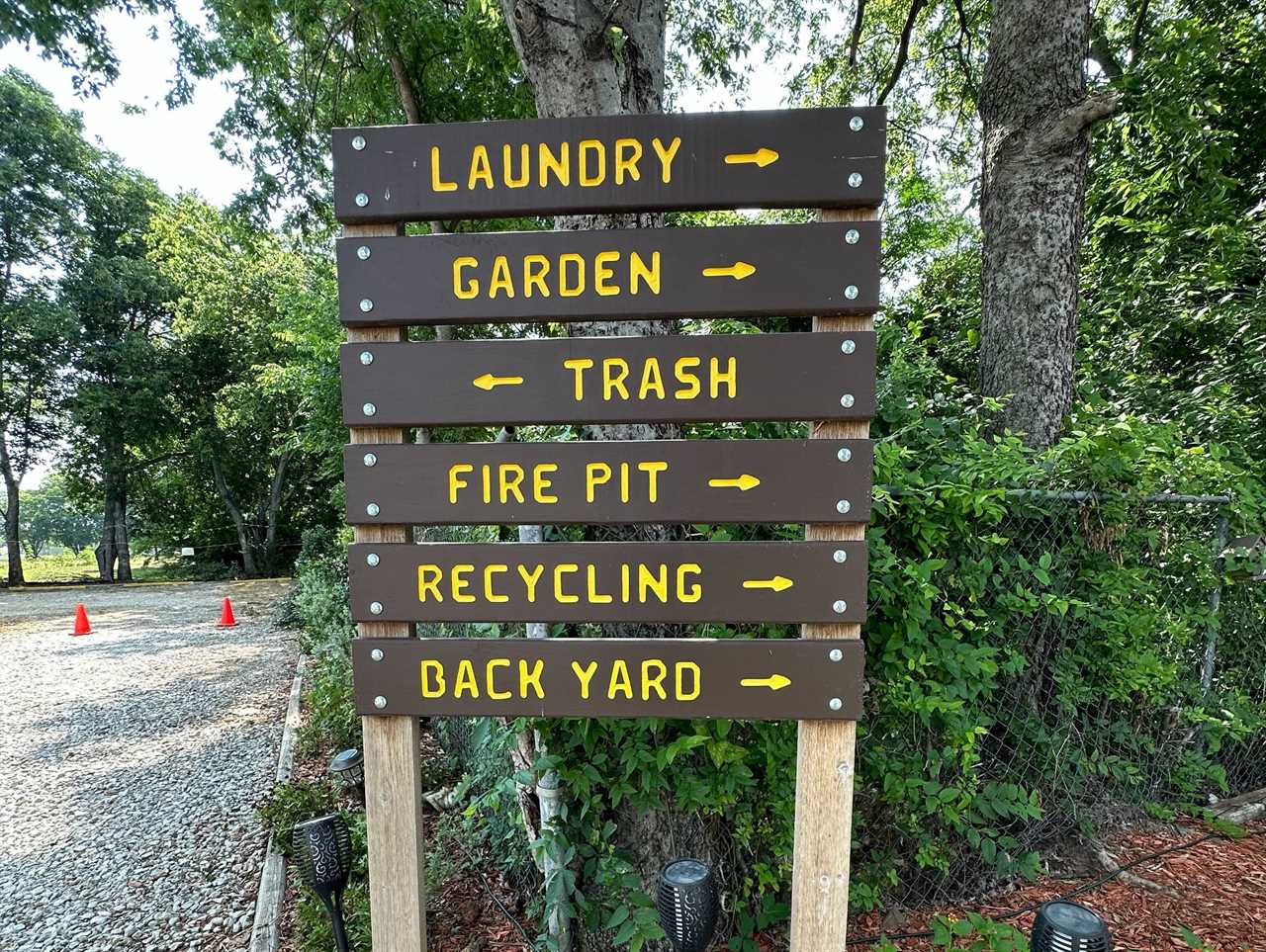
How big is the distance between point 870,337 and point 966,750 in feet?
5.44

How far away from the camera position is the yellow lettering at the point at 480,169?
158 cm

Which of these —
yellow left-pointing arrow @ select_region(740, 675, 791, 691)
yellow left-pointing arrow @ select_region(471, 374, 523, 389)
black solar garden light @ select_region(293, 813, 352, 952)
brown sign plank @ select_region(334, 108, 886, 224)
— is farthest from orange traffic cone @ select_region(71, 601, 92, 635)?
yellow left-pointing arrow @ select_region(740, 675, 791, 691)

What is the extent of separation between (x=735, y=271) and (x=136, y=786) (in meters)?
5.03

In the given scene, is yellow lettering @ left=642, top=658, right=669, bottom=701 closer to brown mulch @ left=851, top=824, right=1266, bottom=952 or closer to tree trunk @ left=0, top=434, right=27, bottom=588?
brown mulch @ left=851, top=824, right=1266, bottom=952

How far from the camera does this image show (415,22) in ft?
20.9

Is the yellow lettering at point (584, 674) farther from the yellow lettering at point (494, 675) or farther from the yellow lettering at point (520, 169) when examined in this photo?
the yellow lettering at point (520, 169)

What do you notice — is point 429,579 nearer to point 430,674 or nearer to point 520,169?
point 430,674

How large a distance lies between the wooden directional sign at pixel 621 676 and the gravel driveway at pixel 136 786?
2002 mm

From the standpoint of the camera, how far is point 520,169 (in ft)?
5.20

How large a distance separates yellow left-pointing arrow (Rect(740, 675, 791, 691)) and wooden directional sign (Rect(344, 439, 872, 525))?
0.43 meters

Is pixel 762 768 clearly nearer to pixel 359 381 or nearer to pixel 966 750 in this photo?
pixel 966 750

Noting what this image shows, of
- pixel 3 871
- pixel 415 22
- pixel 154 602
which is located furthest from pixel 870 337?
pixel 154 602

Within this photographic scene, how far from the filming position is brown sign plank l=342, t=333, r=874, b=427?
62.0 inches

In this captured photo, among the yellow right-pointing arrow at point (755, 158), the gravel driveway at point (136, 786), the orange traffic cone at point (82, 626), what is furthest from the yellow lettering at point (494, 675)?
the orange traffic cone at point (82, 626)
